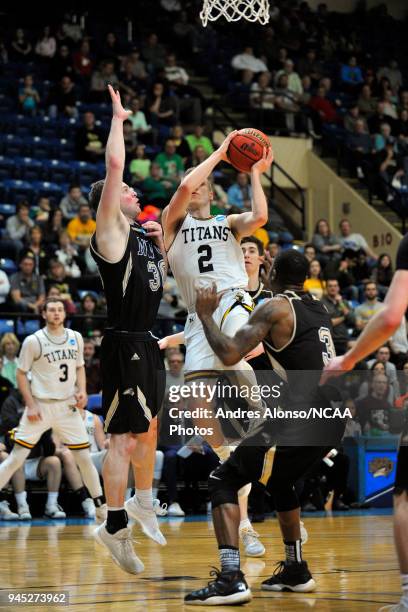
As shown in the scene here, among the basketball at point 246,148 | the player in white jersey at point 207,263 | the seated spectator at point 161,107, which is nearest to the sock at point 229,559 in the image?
the player in white jersey at point 207,263

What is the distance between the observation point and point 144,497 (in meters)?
6.69

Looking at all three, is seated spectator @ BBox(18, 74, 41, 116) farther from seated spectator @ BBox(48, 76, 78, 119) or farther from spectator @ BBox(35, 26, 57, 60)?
spectator @ BBox(35, 26, 57, 60)

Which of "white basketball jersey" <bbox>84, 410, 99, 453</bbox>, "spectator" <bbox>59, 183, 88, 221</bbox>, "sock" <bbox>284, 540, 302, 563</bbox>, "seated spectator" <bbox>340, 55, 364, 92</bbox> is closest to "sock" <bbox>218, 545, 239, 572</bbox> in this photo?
"sock" <bbox>284, 540, 302, 563</bbox>

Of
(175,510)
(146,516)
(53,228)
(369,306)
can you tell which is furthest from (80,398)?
(369,306)

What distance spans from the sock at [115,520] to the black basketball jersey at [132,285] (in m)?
1.08

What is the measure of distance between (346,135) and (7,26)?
279 inches

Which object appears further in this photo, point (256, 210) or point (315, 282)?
point (315, 282)

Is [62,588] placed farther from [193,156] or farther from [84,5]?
[84,5]

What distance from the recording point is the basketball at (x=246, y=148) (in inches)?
270

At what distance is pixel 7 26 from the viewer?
20594 mm

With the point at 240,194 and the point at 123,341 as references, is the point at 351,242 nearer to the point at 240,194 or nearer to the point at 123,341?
the point at 240,194

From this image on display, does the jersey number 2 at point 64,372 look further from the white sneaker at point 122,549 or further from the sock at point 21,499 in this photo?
the white sneaker at point 122,549

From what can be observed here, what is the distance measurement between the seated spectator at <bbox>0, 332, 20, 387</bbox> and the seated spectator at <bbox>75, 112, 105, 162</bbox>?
5848 mm

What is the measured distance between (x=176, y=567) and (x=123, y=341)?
1.52 metres
